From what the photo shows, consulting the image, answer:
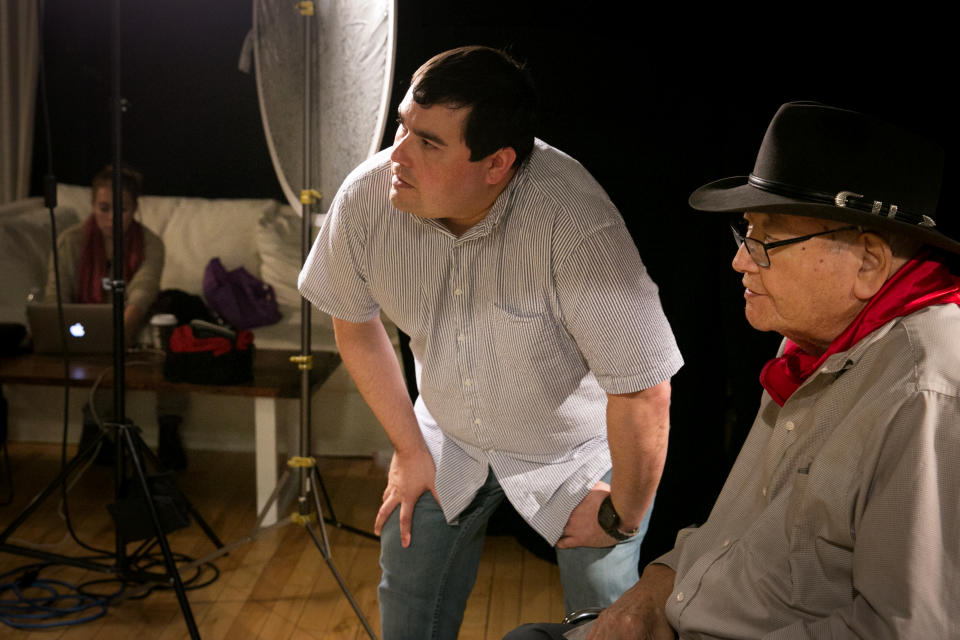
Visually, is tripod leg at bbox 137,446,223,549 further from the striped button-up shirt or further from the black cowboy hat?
the black cowboy hat

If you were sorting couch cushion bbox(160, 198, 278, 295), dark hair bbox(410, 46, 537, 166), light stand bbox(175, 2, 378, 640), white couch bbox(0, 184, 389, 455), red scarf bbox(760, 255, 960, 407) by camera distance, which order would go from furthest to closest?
1. couch cushion bbox(160, 198, 278, 295)
2. white couch bbox(0, 184, 389, 455)
3. light stand bbox(175, 2, 378, 640)
4. dark hair bbox(410, 46, 537, 166)
5. red scarf bbox(760, 255, 960, 407)

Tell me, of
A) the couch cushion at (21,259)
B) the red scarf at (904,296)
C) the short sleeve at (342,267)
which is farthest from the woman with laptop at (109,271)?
the red scarf at (904,296)

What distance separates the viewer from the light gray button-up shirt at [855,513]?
0.98 meters

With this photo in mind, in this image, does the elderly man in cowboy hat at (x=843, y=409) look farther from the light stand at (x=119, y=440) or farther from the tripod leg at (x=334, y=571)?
the light stand at (x=119, y=440)

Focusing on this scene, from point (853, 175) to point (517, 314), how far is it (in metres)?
0.66

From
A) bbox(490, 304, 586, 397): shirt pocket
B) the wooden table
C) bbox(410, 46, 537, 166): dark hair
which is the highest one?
bbox(410, 46, 537, 166): dark hair

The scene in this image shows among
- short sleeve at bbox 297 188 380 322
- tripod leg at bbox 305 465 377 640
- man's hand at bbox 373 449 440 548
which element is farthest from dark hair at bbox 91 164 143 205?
man's hand at bbox 373 449 440 548

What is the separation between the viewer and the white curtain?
13.2ft

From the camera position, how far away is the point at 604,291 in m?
1.56

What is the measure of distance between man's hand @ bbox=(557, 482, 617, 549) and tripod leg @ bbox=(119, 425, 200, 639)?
102 centimetres

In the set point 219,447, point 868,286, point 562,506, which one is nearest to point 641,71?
point 562,506

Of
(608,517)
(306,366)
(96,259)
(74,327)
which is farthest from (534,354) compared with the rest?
(96,259)

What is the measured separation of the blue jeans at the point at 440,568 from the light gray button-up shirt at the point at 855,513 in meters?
0.42

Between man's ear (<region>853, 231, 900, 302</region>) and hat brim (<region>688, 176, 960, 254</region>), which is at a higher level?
hat brim (<region>688, 176, 960, 254</region>)
